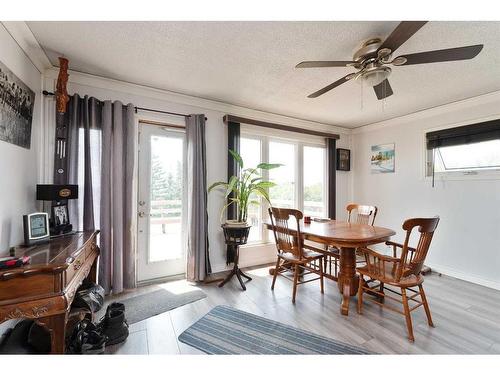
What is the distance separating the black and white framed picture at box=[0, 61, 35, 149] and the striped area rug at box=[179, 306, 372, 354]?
6.64 feet

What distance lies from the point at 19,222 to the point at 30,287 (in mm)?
947

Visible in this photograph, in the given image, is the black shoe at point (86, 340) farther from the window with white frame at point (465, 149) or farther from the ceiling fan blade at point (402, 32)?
the window with white frame at point (465, 149)

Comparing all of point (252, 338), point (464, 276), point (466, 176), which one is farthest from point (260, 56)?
point (464, 276)

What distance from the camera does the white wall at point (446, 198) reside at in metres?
2.92

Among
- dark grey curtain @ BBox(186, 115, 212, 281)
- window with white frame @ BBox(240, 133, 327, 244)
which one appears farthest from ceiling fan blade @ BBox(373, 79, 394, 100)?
dark grey curtain @ BBox(186, 115, 212, 281)

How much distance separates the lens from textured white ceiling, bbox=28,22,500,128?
5.68 ft

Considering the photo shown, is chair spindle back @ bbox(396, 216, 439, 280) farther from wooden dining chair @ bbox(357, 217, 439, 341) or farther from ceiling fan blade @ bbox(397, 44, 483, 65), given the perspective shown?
ceiling fan blade @ bbox(397, 44, 483, 65)

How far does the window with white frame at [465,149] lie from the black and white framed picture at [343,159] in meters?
1.31

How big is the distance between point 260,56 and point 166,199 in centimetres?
201

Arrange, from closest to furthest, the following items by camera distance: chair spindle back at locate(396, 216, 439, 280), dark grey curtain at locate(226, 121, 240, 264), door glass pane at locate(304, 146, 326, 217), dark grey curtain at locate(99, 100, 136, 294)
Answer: chair spindle back at locate(396, 216, 439, 280) < dark grey curtain at locate(99, 100, 136, 294) < dark grey curtain at locate(226, 121, 240, 264) < door glass pane at locate(304, 146, 326, 217)
